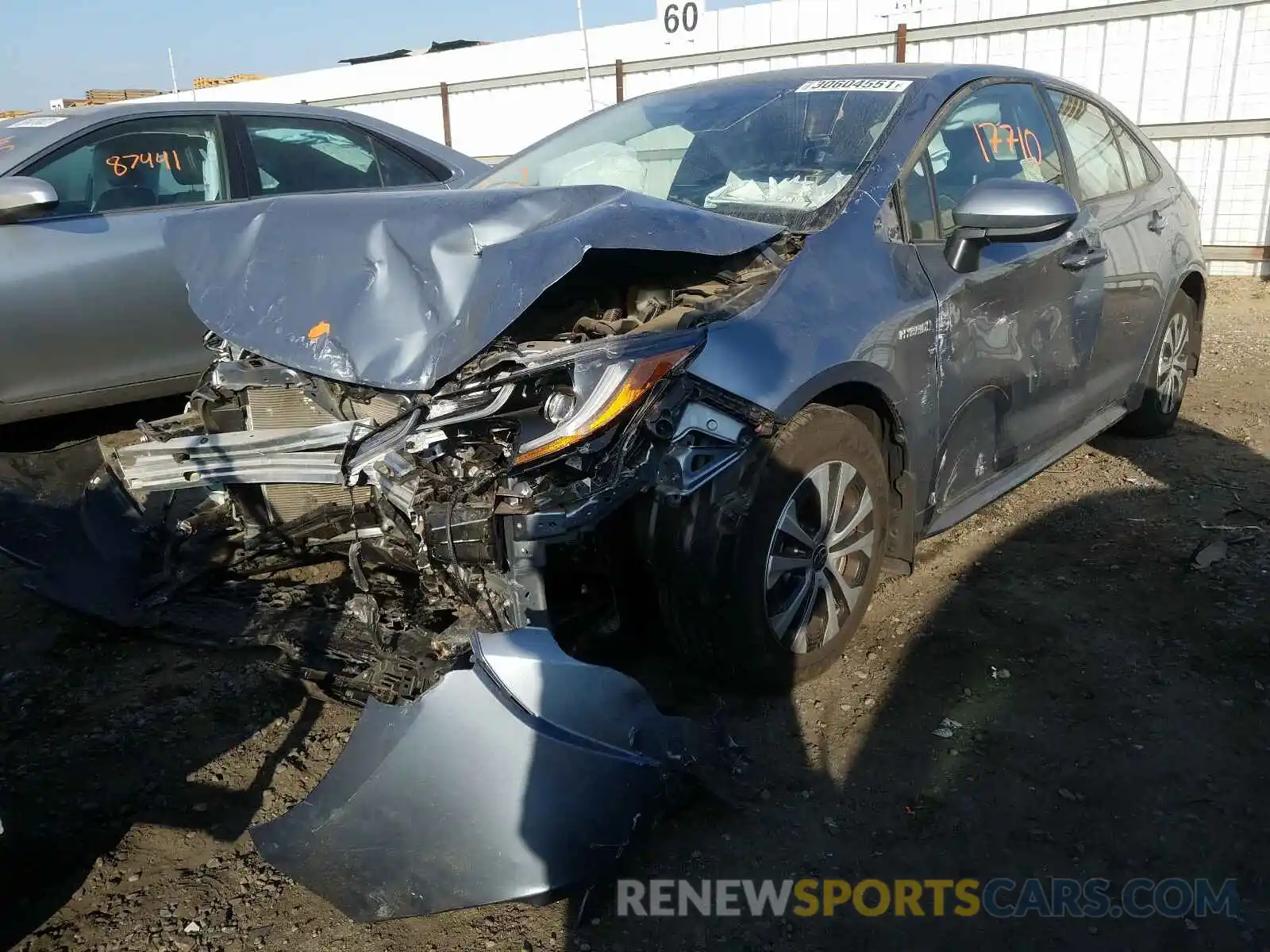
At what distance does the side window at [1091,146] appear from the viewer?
3.80m

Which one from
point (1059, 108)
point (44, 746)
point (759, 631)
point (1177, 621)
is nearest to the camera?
point (759, 631)

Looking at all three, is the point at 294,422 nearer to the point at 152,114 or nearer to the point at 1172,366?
the point at 152,114

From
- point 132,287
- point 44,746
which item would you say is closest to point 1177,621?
point 44,746

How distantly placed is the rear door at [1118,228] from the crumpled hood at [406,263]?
186 cm

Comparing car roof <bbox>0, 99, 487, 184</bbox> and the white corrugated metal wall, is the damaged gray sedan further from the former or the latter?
the white corrugated metal wall

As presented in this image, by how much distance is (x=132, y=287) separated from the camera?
445 cm

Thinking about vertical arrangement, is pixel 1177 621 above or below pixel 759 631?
below

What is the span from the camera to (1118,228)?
386 centimetres

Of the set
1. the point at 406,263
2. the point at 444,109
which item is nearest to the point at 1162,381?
the point at 406,263

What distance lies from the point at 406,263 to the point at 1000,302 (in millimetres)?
1881

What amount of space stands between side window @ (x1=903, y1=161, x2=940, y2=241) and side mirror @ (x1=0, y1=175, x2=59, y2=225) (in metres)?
3.50

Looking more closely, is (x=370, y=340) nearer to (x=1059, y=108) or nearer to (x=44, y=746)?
(x=44, y=746)

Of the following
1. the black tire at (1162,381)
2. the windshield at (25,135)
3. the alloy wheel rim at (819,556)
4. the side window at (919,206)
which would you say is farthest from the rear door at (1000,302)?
the windshield at (25,135)

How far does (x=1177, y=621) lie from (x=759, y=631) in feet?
5.17
